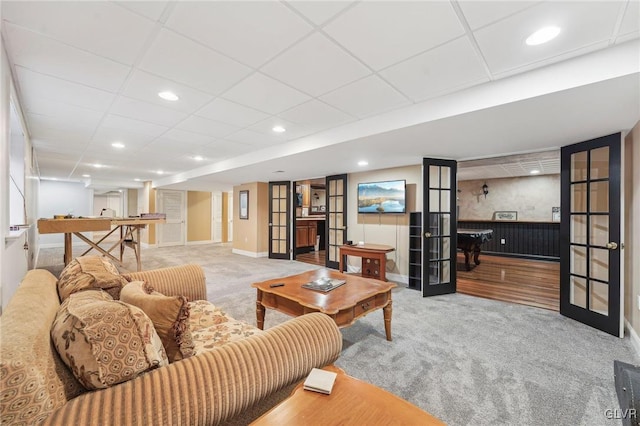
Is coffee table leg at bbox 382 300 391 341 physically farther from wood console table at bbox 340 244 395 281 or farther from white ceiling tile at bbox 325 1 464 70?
white ceiling tile at bbox 325 1 464 70

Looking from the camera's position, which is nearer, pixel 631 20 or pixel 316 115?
pixel 631 20

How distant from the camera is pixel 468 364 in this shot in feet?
7.11

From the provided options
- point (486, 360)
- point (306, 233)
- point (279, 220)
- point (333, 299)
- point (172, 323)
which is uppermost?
point (279, 220)

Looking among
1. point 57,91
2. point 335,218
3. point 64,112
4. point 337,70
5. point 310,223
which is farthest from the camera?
point 310,223

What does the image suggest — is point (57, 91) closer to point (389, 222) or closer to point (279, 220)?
point (389, 222)

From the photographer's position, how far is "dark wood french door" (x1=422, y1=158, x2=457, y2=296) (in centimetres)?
400

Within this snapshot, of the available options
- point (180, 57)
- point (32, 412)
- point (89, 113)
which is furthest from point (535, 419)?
point (89, 113)

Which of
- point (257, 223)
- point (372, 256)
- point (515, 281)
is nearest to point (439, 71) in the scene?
point (372, 256)

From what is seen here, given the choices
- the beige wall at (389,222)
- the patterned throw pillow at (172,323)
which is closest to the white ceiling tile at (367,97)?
the patterned throw pillow at (172,323)

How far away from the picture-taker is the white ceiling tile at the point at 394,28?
4.62 ft

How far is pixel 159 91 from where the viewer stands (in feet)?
7.73

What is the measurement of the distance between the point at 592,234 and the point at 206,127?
4533mm

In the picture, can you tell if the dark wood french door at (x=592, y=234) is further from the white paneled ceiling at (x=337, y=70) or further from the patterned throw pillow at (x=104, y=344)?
the patterned throw pillow at (x=104, y=344)

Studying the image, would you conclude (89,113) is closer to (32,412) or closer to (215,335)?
(215,335)
